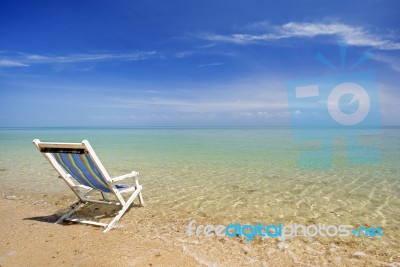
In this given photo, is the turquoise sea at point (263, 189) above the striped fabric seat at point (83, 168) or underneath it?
underneath

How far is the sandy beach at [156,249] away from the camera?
11.2 feet

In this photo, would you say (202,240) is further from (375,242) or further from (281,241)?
(375,242)

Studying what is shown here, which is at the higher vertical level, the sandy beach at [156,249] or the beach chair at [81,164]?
the beach chair at [81,164]

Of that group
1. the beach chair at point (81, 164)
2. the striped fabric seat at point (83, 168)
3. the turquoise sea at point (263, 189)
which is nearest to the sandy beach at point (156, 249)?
the beach chair at point (81, 164)

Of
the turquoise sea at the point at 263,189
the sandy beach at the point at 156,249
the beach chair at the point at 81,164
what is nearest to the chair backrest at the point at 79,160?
the beach chair at the point at 81,164

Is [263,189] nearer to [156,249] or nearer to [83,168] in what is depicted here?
[156,249]

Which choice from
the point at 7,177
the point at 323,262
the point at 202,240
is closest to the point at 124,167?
the point at 7,177

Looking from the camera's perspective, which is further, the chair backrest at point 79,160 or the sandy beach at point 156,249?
the chair backrest at point 79,160

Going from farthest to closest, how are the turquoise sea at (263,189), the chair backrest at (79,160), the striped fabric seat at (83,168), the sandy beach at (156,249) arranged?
the turquoise sea at (263,189) < the striped fabric seat at (83,168) < the chair backrest at (79,160) < the sandy beach at (156,249)

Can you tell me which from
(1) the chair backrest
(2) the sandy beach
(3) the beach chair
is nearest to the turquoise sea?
(2) the sandy beach

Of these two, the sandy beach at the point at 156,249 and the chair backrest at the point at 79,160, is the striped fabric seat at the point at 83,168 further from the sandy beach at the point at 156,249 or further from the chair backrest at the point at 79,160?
the sandy beach at the point at 156,249

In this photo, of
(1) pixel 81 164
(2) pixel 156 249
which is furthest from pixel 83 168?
(2) pixel 156 249

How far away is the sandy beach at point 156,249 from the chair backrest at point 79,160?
2.67 feet

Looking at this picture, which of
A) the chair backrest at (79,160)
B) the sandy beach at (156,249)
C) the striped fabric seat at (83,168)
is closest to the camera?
the sandy beach at (156,249)
